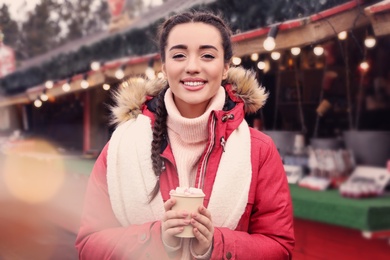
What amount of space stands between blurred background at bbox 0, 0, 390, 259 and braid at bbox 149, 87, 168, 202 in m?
0.38

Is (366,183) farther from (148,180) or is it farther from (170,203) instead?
(170,203)

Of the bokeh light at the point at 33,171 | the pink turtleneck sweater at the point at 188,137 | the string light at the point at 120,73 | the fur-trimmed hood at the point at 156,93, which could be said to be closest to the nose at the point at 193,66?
the pink turtleneck sweater at the point at 188,137

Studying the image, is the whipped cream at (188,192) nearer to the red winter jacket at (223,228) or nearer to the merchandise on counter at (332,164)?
the red winter jacket at (223,228)

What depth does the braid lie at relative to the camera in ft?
6.04

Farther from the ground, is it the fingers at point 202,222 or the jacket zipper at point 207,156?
the jacket zipper at point 207,156

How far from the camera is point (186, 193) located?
1.55 metres

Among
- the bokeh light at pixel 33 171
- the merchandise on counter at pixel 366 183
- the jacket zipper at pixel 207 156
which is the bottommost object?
the bokeh light at pixel 33 171

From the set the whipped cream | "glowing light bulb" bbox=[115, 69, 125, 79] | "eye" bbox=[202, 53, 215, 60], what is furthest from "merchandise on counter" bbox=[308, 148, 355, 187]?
"glowing light bulb" bbox=[115, 69, 125, 79]

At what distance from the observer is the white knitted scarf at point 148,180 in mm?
1777

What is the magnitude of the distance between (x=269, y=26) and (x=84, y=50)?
17.2 feet

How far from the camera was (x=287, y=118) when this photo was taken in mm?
5883

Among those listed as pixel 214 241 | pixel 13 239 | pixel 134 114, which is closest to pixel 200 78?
pixel 134 114

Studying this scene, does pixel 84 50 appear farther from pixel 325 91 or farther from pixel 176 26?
pixel 176 26

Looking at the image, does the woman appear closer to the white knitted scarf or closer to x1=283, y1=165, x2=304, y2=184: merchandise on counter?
the white knitted scarf
